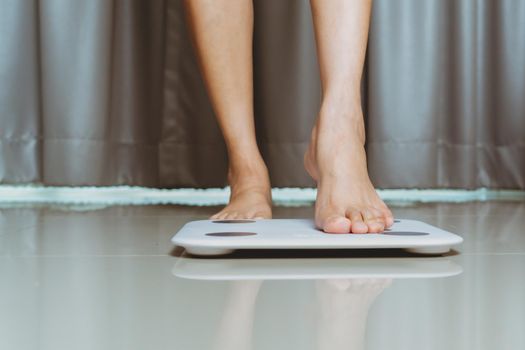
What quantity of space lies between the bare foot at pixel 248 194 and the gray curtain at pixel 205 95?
0.70 metres

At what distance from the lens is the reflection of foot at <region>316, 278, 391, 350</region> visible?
433 mm

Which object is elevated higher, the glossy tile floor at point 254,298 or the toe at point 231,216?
the glossy tile floor at point 254,298

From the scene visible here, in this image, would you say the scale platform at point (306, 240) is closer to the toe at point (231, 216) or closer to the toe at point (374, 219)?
the toe at point (374, 219)

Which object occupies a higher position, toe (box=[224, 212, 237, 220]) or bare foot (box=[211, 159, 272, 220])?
bare foot (box=[211, 159, 272, 220])

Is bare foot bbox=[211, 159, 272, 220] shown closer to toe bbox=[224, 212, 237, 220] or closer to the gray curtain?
toe bbox=[224, 212, 237, 220]

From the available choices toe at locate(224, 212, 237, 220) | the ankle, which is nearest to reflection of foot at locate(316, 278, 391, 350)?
toe at locate(224, 212, 237, 220)

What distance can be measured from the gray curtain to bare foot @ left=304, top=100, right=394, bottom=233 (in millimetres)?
917

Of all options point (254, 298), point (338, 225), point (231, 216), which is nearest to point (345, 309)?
point (254, 298)

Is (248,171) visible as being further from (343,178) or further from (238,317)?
(238,317)

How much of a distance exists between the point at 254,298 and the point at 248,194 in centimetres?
61

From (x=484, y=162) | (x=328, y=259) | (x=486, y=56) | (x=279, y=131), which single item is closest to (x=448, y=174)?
(x=484, y=162)

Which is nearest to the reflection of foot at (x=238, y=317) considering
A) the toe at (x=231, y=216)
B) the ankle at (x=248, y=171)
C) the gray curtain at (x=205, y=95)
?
the toe at (x=231, y=216)

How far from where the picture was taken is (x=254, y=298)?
562 mm

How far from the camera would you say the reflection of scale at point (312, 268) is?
67 centimetres
